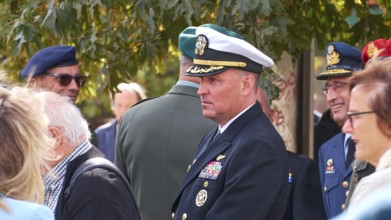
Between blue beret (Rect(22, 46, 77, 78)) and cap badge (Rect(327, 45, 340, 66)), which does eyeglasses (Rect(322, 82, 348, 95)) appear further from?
blue beret (Rect(22, 46, 77, 78))

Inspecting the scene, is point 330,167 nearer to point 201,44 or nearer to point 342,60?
point 342,60

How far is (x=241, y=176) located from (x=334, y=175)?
113cm

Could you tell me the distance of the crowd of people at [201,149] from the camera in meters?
3.31

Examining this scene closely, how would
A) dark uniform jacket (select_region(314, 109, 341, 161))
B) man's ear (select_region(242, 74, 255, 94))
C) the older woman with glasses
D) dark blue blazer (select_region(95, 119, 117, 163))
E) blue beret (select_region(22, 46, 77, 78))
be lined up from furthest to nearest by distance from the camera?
dark blue blazer (select_region(95, 119, 117, 163)) < dark uniform jacket (select_region(314, 109, 341, 161)) < blue beret (select_region(22, 46, 77, 78)) < man's ear (select_region(242, 74, 255, 94)) < the older woman with glasses

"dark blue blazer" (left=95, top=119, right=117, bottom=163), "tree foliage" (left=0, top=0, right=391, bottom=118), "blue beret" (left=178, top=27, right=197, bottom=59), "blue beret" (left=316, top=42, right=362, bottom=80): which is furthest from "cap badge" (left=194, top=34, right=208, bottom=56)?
"dark blue blazer" (left=95, top=119, right=117, bottom=163)

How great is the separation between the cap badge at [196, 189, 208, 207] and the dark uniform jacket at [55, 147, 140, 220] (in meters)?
0.43

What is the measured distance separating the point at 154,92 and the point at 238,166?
1508cm

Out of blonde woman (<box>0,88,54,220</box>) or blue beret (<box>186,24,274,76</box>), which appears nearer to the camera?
Result: blonde woman (<box>0,88,54,220</box>)

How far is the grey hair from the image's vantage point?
4.50m

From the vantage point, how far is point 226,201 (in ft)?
14.9

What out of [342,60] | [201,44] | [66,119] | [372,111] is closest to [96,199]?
[66,119]

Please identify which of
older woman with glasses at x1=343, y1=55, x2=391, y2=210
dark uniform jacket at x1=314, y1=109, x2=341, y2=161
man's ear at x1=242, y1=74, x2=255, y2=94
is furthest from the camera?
→ dark uniform jacket at x1=314, y1=109, x2=341, y2=161

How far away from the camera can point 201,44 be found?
5.14m

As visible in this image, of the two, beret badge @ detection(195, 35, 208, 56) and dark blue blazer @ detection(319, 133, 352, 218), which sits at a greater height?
beret badge @ detection(195, 35, 208, 56)
